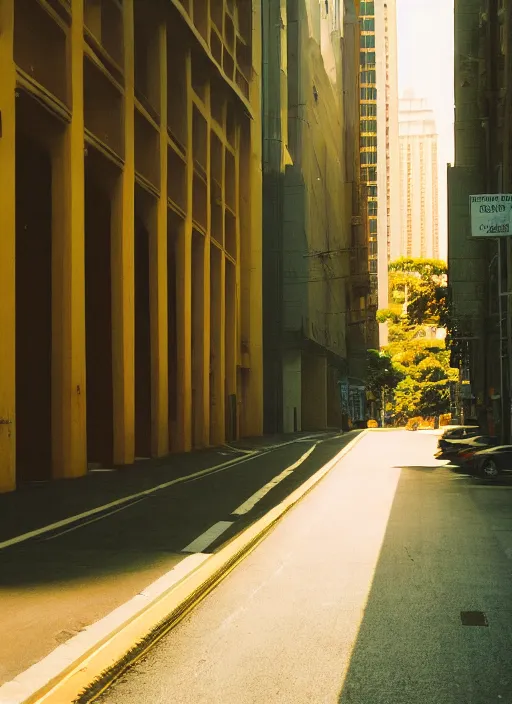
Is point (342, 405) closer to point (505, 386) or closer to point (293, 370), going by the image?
point (293, 370)

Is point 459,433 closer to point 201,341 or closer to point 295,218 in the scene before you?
point 201,341

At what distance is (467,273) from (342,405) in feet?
119

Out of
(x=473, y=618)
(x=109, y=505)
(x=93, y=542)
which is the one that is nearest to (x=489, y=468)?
(x=109, y=505)

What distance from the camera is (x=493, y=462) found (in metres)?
22.8

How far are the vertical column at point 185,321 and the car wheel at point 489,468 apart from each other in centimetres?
1374

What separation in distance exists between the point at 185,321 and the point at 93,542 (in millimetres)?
23534

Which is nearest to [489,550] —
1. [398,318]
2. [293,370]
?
[293,370]

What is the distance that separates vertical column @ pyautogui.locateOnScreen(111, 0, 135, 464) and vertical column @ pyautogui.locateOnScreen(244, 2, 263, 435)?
2342cm

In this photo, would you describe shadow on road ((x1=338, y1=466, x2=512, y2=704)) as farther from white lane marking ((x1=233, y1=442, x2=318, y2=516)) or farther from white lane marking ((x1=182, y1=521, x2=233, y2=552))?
white lane marking ((x1=233, y1=442, x2=318, y2=516))

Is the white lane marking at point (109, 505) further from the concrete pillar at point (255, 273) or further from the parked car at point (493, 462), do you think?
the concrete pillar at point (255, 273)

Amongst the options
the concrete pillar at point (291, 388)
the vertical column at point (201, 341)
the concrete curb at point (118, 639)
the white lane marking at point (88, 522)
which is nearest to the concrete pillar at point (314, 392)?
the concrete pillar at point (291, 388)

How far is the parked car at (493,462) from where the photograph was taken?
2259 centimetres

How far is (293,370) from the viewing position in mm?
63094

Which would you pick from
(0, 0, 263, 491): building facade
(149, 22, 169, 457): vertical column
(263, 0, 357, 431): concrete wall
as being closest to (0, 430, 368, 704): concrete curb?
(0, 0, 263, 491): building facade
